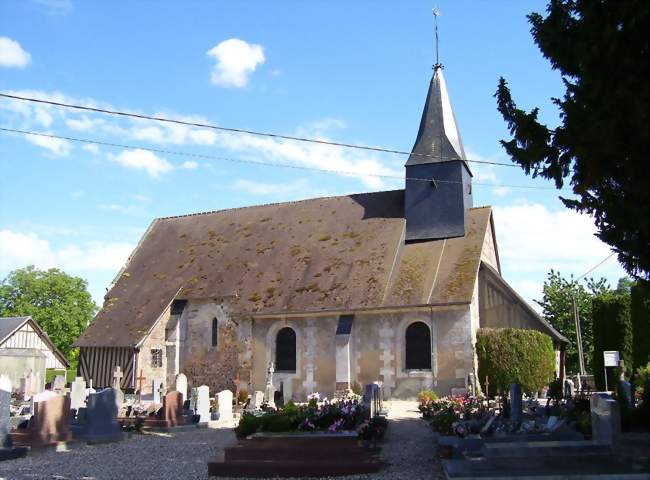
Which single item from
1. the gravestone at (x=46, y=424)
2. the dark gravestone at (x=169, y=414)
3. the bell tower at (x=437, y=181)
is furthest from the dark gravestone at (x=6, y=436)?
the bell tower at (x=437, y=181)

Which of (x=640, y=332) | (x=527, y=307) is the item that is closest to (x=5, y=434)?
(x=527, y=307)

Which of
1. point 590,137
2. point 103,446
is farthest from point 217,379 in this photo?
point 590,137

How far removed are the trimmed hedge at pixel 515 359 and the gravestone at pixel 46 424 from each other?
1237 cm

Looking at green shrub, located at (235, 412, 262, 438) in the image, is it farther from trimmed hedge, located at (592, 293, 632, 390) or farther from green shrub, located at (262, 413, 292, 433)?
trimmed hedge, located at (592, 293, 632, 390)

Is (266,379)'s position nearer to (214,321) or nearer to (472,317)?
(214,321)

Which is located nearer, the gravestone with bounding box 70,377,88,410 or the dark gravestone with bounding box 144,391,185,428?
the dark gravestone with bounding box 144,391,185,428

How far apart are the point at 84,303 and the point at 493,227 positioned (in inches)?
1696

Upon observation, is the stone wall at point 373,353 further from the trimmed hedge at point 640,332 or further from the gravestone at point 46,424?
the gravestone at point 46,424

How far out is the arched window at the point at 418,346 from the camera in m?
19.6

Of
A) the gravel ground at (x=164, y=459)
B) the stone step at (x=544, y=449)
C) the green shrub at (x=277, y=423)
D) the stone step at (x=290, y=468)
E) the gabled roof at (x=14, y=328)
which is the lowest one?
the gravel ground at (x=164, y=459)

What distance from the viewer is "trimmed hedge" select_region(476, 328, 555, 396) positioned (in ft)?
61.7

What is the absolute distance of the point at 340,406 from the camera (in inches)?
417

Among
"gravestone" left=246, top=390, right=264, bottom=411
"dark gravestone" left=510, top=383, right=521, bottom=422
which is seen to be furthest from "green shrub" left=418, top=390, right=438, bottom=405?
"dark gravestone" left=510, top=383, right=521, bottom=422

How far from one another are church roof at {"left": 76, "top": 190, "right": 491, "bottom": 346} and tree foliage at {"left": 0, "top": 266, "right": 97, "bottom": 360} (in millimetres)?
30181
